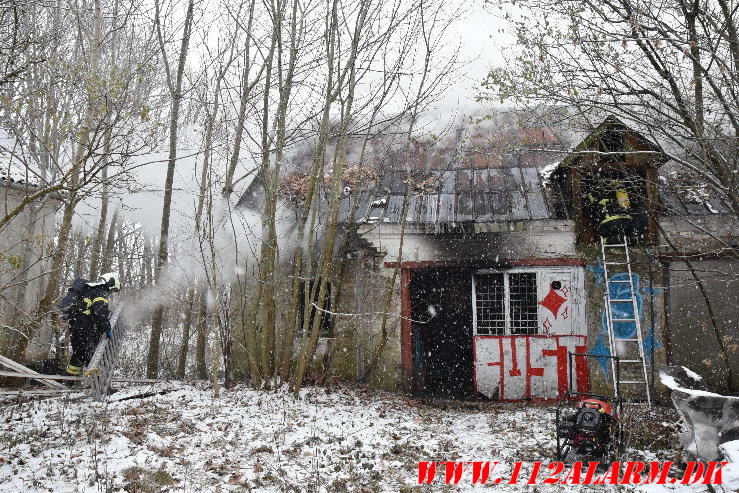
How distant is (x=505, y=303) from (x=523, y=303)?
15.4 inches

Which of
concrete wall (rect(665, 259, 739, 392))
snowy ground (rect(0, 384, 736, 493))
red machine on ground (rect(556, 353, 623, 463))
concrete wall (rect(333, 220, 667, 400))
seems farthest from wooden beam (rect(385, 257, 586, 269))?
red machine on ground (rect(556, 353, 623, 463))

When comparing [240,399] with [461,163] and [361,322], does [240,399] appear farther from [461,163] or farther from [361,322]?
[461,163]

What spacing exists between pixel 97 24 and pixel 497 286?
10980mm

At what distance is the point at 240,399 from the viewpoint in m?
9.32

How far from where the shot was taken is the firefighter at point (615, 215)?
11010mm

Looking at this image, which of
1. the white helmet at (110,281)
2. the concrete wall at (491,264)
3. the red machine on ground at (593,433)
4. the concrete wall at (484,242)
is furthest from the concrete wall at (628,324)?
the white helmet at (110,281)

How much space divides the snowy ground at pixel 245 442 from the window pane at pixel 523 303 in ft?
6.83

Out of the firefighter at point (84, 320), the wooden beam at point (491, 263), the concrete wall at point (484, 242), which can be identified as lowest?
the firefighter at point (84, 320)

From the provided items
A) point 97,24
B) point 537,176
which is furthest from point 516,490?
point 97,24

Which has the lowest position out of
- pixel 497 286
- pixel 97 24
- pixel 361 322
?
pixel 361 322

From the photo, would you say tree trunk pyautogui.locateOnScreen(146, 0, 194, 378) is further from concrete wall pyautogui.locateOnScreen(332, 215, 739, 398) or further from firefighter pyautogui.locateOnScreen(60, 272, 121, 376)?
concrete wall pyautogui.locateOnScreen(332, 215, 739, 398)

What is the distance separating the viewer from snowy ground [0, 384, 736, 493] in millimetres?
5668

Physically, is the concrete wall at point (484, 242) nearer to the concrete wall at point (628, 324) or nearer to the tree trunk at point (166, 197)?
the concrete wall at point (628, 324)

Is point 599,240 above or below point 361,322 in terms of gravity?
above
